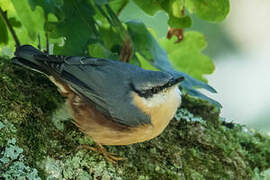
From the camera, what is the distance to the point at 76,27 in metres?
2.82

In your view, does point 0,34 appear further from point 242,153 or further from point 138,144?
point 242,153

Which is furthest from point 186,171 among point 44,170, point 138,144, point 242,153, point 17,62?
point 17,62

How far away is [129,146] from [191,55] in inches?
45.0

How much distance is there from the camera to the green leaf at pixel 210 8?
9.22ft

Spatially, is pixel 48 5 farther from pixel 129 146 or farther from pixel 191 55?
pixel 191 55

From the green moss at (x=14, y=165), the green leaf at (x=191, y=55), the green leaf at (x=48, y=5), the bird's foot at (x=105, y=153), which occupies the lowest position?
the green leaf at (x=191, y=55)

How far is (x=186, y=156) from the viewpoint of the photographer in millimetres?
2885

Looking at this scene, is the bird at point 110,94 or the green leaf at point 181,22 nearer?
the bird at point 110,94

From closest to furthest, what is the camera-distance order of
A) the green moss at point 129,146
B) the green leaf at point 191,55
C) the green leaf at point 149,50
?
the green moss at point 129,146, the green leaf at point 149,50, the green leaf at point 191,55

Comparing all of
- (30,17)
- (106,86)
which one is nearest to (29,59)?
(30,17)

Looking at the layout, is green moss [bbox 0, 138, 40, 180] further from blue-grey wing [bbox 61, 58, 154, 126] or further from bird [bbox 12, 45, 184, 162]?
blue-grey wing [bbox 61, 58, 154, 126]

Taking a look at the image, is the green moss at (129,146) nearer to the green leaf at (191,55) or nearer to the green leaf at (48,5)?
the green leaf at (191,55)

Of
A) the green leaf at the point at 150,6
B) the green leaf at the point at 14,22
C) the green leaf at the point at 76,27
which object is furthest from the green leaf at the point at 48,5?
the green leaf at the point at 150,6

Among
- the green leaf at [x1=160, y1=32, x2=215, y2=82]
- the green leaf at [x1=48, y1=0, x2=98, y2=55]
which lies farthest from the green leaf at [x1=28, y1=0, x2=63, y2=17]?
the green leaf at [x1=160, y1=32, x2=215, y2=82]
